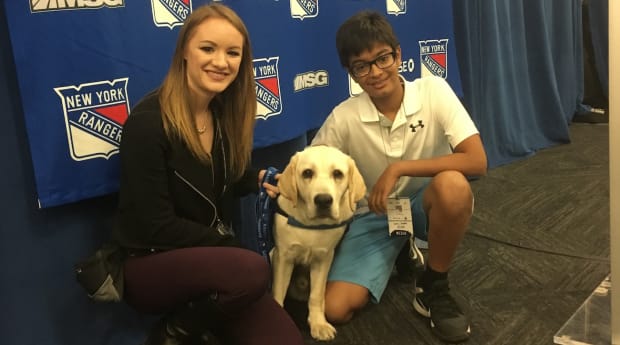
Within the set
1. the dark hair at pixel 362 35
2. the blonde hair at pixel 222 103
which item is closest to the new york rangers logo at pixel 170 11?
the blonde hair at pixel 222 103

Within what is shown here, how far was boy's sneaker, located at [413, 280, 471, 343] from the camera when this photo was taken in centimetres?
171

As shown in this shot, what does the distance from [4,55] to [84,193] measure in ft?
1.29

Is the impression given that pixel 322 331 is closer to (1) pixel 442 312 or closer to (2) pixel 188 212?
(1) pixel 442 312

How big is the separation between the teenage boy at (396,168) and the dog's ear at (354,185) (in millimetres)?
62

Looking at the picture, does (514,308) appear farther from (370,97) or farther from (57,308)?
(57,308)

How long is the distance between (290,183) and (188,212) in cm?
31

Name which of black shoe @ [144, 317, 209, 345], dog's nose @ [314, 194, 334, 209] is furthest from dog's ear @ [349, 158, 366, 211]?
black shoe @ [144, 317, 209, 345]

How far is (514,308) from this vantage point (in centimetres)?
190

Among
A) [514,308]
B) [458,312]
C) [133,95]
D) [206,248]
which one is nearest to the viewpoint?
[206,248]

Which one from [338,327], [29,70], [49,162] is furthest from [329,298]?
[29,70]

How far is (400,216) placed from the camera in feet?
6.23

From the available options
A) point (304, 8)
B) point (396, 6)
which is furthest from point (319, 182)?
point (396, 6)

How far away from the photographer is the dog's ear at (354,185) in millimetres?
1728

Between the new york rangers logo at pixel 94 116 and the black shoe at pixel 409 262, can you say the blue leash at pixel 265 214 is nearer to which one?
the new york rangers logo at pixel 94 116
